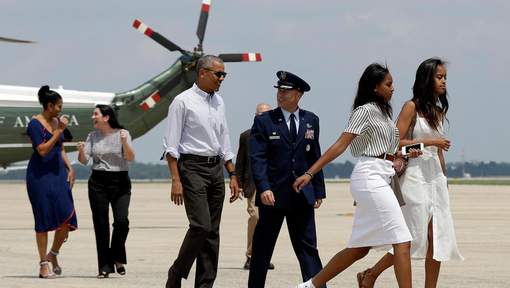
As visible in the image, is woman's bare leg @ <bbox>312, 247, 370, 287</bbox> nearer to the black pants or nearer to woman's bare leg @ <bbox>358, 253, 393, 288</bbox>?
woman's bare leg @ <bbox>358, 253, 393, 288</bbox>

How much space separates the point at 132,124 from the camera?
49375mm

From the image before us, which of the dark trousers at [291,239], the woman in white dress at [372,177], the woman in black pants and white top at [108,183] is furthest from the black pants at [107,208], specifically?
the woman in white dress at [372,177]

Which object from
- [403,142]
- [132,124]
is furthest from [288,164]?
[132,124]

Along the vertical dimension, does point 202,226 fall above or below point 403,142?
below

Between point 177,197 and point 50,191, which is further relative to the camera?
point 50,191

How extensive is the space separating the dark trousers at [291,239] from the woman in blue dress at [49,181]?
390 cm

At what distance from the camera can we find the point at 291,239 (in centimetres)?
1055

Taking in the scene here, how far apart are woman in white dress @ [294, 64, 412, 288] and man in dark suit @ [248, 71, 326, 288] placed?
37cm

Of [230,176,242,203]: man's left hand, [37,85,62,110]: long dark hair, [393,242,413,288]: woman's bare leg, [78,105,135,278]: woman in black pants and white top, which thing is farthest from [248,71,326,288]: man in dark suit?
[37,85,62,110]: long dark hair

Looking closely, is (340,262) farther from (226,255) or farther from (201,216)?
(226,255)

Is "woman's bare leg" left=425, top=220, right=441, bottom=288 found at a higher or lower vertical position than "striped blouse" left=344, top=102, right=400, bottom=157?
lower

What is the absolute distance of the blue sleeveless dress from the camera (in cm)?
1389

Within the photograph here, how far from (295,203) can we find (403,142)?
3.37ft

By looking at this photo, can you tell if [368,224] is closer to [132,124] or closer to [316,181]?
[316,181]
